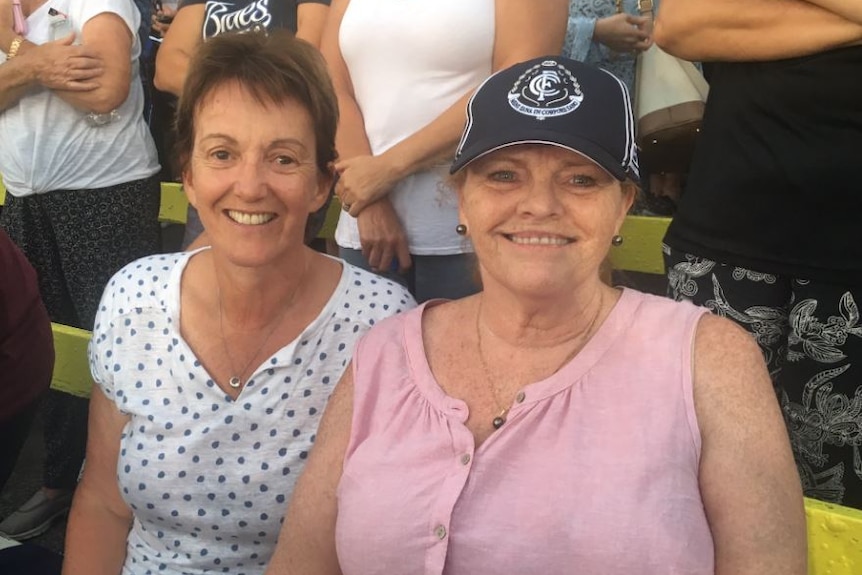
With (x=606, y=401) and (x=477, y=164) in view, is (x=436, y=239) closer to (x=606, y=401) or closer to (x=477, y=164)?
(x=477, y=164)

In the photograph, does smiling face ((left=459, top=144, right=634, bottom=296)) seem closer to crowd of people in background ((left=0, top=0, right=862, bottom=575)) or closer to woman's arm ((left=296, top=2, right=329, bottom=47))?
crowd of people in background ((left=0, top=0, right=862, bottom=575))

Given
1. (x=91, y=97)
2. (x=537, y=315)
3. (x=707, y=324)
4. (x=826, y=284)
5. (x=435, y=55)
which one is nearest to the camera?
(x=707, y=324)

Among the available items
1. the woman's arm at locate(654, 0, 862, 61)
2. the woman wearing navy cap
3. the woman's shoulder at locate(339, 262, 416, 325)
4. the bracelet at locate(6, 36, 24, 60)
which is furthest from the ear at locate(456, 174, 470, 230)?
the bracelet at locate(6, 36, 24, 60)

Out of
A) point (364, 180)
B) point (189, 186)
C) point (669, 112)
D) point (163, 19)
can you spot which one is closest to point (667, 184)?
point (669, 112)

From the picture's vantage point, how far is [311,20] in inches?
103

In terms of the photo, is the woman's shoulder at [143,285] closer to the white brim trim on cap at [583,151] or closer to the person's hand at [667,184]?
the white brim trim on cap at [583,151]

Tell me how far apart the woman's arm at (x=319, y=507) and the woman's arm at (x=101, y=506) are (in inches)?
20.4

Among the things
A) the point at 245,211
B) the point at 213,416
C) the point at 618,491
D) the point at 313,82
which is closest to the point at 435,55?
the point at 313,82

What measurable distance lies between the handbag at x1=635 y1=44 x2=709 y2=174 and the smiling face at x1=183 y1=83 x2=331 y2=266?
3.52ft

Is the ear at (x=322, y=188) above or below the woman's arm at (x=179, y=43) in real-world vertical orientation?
below

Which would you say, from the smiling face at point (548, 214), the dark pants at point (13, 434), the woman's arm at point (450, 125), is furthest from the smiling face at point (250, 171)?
the dark pants at point (13, 434)

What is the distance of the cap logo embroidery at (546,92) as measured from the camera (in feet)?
4.71

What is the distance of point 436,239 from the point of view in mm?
2260

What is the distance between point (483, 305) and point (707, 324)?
428mm
